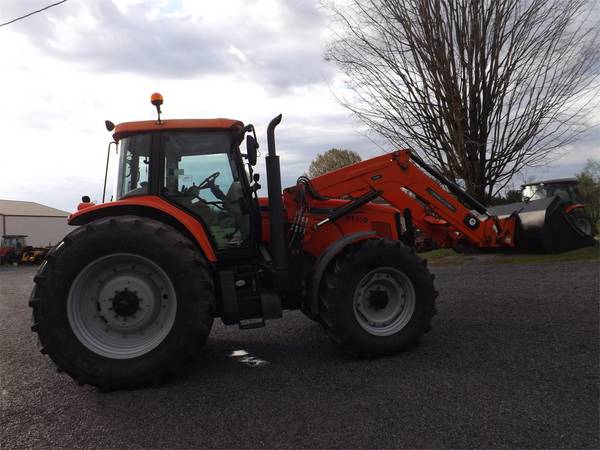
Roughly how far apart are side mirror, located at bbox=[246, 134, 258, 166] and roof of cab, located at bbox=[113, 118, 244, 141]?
30 centimetres

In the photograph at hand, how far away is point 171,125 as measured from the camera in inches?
176

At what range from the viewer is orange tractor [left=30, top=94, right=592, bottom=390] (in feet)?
12.8

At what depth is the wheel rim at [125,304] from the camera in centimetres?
400

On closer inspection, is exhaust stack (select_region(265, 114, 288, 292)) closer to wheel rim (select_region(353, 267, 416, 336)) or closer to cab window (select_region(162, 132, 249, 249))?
cab window (select_region(162, 132, 249, 249))

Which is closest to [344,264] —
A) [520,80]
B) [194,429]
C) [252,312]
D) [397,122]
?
[252,312]

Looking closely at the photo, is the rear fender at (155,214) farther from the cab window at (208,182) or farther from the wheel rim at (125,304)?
the wheel rim at (125,304)

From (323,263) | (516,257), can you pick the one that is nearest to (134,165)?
(323,263)

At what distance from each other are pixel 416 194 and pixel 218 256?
2.32 metres

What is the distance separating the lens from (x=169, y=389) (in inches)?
153

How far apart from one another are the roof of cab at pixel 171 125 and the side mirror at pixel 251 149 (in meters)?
0.30

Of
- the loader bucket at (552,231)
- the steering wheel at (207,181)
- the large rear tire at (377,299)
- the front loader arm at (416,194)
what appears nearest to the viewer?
the large rear tire at (377,299)

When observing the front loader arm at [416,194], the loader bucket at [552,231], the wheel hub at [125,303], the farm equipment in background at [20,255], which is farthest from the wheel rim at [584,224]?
the farm equipment in background at [20,255]

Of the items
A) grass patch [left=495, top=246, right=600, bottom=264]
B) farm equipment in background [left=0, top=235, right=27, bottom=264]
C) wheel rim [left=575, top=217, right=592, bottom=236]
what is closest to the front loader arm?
grass patch [left=495, top=246, right=600, bottom=264]

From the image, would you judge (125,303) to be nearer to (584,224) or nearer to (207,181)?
(207,181)
